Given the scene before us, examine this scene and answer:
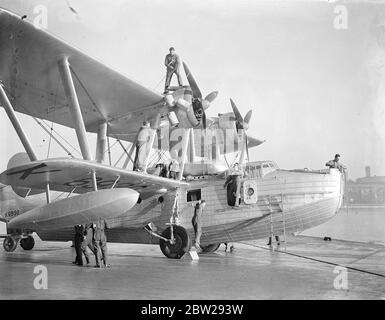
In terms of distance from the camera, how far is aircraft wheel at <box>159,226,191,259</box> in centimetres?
932

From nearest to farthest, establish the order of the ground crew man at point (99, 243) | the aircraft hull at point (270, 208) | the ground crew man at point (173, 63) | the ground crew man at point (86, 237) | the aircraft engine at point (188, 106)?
the ground crew man at point (99, 243), the ground crew man at point (86, 237), the aircraft hull at point (270, 208), the aircraft engine at point (188, 106), the ground crew man at point (173, 63)

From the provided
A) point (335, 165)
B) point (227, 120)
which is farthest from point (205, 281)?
point (227, 120)

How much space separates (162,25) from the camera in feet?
23.7

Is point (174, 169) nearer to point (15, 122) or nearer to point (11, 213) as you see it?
point (15, 122)

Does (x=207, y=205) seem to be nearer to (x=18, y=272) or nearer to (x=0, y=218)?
(x=18, y=272)

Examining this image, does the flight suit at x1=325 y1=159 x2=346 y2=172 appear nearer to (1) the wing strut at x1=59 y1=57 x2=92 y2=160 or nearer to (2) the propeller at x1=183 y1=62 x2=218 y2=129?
(2) the propeller at x1=183 y1=62 x2=218 y2=129

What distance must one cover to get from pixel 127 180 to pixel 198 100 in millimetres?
2787

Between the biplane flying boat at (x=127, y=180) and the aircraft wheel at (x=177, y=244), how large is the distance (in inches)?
0.9

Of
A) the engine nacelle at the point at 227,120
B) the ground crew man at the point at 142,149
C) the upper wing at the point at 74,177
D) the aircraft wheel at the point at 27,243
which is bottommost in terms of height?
the aircraft wheel at the point at 27,243

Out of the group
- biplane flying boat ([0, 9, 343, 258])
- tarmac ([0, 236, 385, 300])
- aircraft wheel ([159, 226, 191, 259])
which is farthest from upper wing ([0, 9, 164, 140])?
tarmac ([0, 236, 385, 300])

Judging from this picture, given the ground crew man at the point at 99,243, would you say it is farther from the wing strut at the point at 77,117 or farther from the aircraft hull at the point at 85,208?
the wing strut at the point at 77,117

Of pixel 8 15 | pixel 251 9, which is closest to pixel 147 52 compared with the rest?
pixel 8 15

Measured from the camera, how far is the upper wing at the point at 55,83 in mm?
8305

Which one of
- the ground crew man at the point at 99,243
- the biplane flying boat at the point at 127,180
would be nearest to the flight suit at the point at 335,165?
the biplane flying boat at the point at 127,180
